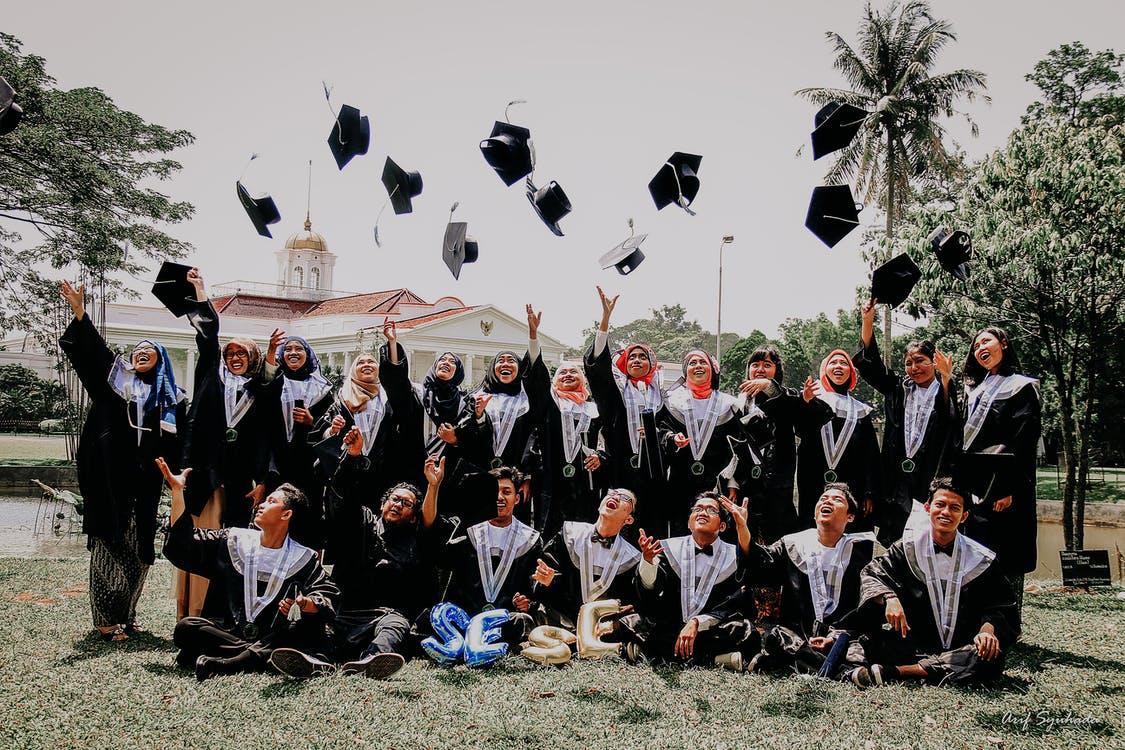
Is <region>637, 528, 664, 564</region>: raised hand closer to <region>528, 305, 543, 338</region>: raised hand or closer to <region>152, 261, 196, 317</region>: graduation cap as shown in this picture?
<region>528, 305, 543, 338</region>: raised hand

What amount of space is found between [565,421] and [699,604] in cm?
183

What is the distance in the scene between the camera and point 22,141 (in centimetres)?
1748

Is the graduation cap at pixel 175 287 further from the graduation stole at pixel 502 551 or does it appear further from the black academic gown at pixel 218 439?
the graduation stole at pixel 502 551

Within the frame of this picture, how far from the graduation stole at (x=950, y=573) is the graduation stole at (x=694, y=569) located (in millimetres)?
1067

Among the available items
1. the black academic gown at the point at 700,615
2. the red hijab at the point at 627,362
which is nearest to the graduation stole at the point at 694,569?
the black academic gown at the point at 700,615

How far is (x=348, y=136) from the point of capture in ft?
24.6

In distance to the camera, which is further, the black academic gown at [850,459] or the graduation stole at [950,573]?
the black academic gown at [850,459]

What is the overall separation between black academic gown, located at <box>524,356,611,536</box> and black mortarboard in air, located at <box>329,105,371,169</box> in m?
2.39

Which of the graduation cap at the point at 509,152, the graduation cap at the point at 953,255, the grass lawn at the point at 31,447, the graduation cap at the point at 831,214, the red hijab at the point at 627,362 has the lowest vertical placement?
the grass lawn at the point at 31,447

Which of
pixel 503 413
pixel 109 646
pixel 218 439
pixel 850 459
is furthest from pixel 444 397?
pixel 850 459

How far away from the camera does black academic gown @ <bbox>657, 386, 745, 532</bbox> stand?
662 cm

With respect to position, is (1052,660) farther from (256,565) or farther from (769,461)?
(256,565)

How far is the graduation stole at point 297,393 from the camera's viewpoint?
6.60 m

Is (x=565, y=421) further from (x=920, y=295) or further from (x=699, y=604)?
(x=920, y=295)
